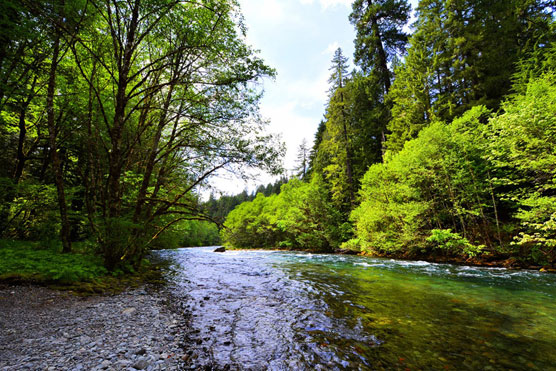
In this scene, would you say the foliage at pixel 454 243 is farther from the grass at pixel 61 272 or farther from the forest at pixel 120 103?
the grass at pixel 61 272

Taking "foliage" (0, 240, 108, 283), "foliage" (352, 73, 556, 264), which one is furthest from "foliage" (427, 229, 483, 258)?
"foliage" (0, 240, 108, 283)

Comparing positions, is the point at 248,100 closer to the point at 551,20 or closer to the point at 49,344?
the point at 49,344

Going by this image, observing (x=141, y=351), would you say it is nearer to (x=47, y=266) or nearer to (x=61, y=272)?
(x=61, y=272)

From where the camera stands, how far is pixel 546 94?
9539 mm

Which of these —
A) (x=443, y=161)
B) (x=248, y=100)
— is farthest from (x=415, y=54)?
(x=248, y=100)

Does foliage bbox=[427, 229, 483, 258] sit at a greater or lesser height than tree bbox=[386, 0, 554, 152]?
lesser

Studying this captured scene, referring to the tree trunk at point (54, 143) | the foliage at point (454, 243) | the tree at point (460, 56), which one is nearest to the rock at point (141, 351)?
the tree trunk at point (54, 143)

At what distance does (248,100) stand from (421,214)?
44.3 ft

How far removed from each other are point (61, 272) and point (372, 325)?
7.24 metres

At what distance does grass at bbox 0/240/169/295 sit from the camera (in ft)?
16.2

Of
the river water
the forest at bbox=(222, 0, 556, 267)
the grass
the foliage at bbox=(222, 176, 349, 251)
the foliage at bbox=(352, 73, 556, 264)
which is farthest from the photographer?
the foliage at bbox=(222, 176, 349, 251)

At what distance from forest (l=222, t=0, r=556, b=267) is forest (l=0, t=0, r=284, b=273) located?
10.3ft

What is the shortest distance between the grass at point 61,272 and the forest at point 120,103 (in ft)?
0.82

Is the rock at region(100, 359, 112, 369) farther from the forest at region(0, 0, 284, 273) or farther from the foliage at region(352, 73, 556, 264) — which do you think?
the foliage at region(352, 73, 556, 264)
